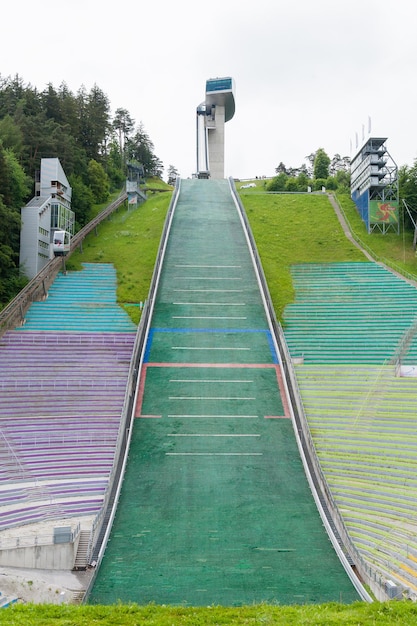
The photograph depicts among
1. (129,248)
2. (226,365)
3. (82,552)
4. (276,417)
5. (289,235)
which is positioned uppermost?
(289,235)

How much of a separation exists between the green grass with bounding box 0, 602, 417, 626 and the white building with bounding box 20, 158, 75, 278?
88.4 feet

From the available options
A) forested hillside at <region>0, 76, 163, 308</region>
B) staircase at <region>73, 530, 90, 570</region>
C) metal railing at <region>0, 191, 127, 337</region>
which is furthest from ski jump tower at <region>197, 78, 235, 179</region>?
staircase at <region>73, 530, 90, 570</region>

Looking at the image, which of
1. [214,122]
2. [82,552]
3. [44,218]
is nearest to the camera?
[82,552]

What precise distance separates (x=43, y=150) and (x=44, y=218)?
34.7ft

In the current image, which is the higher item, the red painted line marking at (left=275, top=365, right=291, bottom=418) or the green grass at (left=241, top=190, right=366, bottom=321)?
the green grass at (left=241, top=190, right=366, bottom=321)

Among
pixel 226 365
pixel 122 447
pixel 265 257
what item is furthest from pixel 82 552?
pixel 265 257

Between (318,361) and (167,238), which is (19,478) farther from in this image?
(167,238)

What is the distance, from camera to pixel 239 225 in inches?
1682

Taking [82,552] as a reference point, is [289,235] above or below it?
above

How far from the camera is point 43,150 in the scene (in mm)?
43562

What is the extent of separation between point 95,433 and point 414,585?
11.3m

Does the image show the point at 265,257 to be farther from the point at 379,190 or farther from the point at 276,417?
the point at 276,417

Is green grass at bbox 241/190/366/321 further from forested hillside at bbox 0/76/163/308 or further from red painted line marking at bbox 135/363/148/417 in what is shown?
forested hillside at bbox 0/76/163/308

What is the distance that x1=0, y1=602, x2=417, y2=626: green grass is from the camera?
832cm
